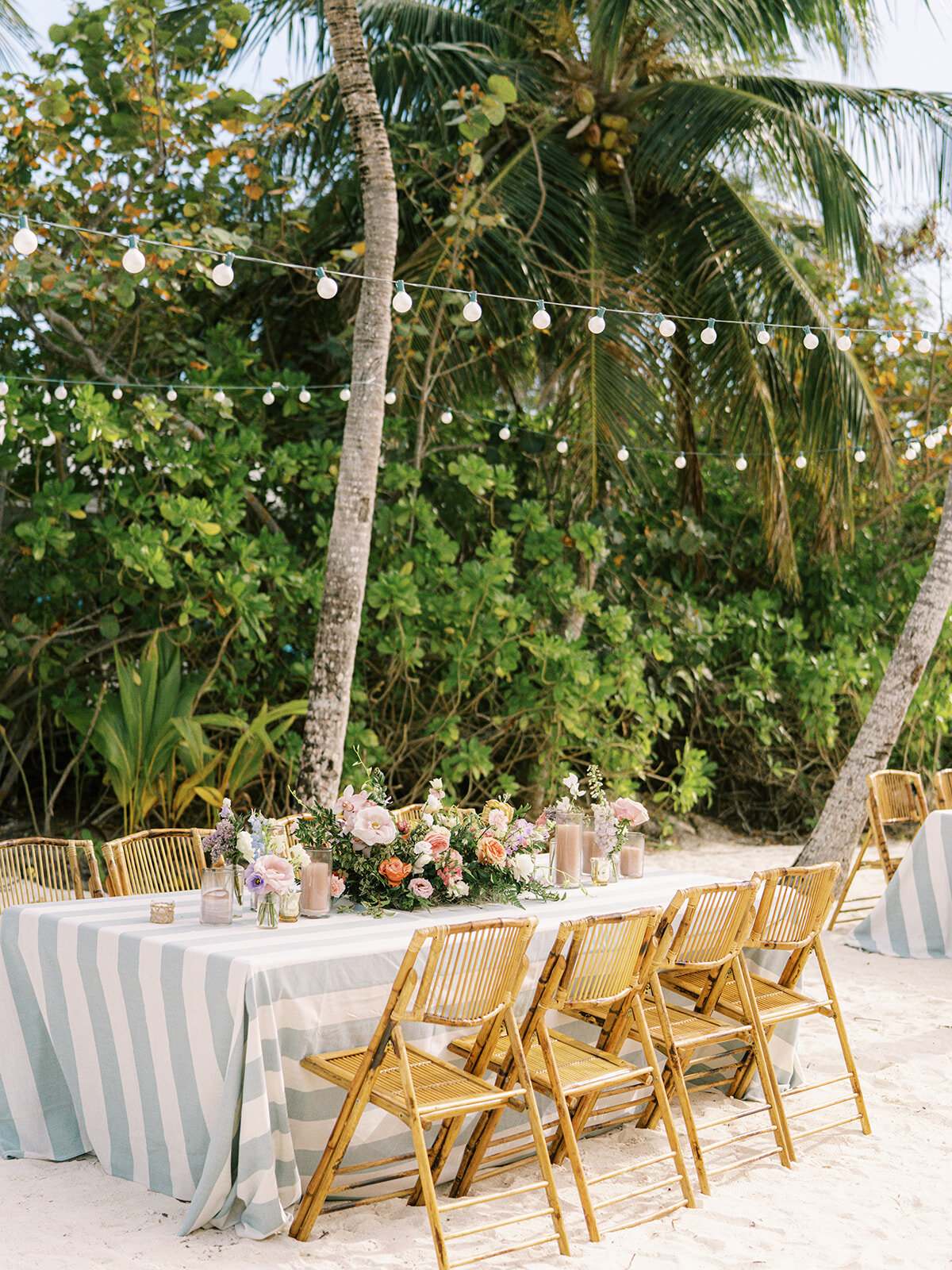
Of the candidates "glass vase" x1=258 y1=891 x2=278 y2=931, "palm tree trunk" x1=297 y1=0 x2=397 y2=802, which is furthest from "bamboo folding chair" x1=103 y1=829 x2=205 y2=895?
"palm tree trunk" x1=297 y1=0 x2=397 y2=802

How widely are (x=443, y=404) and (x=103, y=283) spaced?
7.92 ft

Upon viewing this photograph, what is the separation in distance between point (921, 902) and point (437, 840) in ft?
11.9

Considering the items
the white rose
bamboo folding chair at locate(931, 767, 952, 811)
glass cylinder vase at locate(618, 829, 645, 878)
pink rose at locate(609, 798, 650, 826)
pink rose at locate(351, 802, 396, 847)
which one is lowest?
bamboo folding chair at locate(931, 767, 952, 811)

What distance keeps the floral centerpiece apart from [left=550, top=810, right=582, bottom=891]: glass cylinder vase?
1.00 ft

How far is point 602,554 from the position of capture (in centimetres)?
820

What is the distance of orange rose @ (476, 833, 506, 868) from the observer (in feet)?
11.5

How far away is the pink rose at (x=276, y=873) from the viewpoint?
3131 mm

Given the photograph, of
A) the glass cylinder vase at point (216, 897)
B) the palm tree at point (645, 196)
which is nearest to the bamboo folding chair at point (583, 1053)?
the glass cylinder vase at point (216, 897)

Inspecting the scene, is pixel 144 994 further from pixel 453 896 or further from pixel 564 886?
pixel 564 886

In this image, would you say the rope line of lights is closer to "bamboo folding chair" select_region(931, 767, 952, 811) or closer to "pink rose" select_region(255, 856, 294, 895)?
"pink rose" select_region(255, 856, 294, 895)

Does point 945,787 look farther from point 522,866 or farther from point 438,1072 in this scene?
point 438,1072

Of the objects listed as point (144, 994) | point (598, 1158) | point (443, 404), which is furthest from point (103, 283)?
point (598, 1158)

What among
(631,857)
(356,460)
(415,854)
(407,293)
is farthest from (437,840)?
(407,293)

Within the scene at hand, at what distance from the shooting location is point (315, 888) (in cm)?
330
